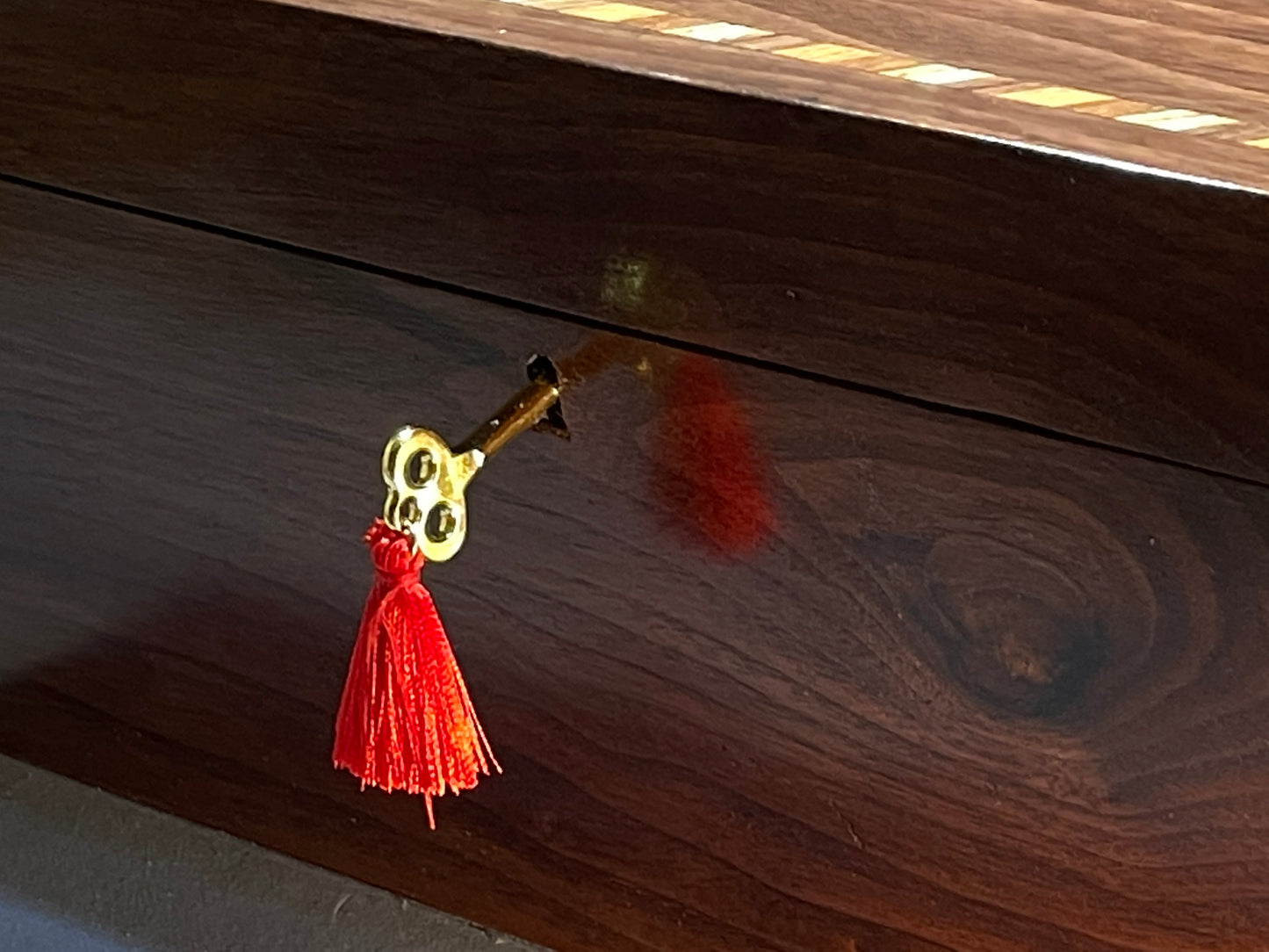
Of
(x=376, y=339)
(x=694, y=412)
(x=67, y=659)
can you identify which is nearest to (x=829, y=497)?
(x=694, y=412)

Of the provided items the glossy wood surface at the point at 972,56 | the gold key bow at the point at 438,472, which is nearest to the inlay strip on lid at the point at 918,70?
the glossy wood surface at the point at 972,56

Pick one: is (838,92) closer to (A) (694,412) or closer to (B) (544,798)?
(A) (694,412)

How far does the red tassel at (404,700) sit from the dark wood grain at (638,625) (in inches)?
2.1

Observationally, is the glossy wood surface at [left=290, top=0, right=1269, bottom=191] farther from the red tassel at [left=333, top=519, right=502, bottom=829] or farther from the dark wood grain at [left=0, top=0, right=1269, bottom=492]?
the red tassel at [left=333, top=519, right=502, bottom=829]

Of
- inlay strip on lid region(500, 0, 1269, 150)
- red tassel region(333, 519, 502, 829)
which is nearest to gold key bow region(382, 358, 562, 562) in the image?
red tassel region(333, 519, 502, 829)

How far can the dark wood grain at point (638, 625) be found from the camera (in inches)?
18.4

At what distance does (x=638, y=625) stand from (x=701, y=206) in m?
0.15

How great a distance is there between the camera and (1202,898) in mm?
497

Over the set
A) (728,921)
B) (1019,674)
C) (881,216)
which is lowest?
(728,921)

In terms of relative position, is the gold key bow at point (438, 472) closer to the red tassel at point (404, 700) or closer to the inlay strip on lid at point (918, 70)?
the red tassel at point (404, 700)

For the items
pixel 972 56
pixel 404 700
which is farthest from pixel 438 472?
pixel 972 56

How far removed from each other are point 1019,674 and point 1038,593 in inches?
1.1

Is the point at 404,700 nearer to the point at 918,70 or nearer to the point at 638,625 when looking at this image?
the point at 638,625

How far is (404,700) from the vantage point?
19.8 inches
